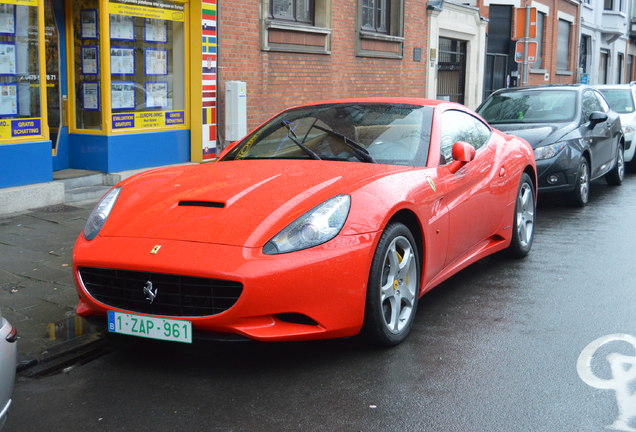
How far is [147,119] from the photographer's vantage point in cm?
1077

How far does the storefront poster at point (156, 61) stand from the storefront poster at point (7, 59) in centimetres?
224

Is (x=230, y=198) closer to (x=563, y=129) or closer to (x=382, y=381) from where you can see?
(x=382, y=381)

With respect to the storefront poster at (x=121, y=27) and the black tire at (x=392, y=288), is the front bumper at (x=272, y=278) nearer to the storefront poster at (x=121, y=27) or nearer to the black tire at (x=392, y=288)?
the black tire at (x=392, y=288)

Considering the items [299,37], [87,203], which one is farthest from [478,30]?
[87,203]

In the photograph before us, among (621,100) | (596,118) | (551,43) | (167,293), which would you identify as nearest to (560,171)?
(596,118)

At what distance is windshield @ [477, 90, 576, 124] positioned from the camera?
10.4 metres

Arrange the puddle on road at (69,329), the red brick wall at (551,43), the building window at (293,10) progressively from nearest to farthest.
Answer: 1. the puddle on road at (69,329)
2. the building window at (293,10)
3. the red brick wall at (551,43)

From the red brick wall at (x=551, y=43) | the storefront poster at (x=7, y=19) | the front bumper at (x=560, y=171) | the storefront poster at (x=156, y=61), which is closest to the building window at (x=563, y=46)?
the red brick wall at (x=551, y=43)

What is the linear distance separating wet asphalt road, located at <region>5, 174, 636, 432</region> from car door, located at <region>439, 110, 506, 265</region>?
1.61 feet

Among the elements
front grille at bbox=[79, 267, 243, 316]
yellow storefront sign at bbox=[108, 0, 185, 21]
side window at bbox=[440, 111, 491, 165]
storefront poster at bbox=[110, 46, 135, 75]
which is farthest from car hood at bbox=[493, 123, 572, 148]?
front grille at bbox=[79, 267, 243, 316]

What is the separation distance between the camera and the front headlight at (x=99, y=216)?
14.8ft

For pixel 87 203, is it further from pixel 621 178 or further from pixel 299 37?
pixel 621 178

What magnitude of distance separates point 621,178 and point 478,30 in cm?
1029

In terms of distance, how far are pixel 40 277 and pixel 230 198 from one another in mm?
2307
